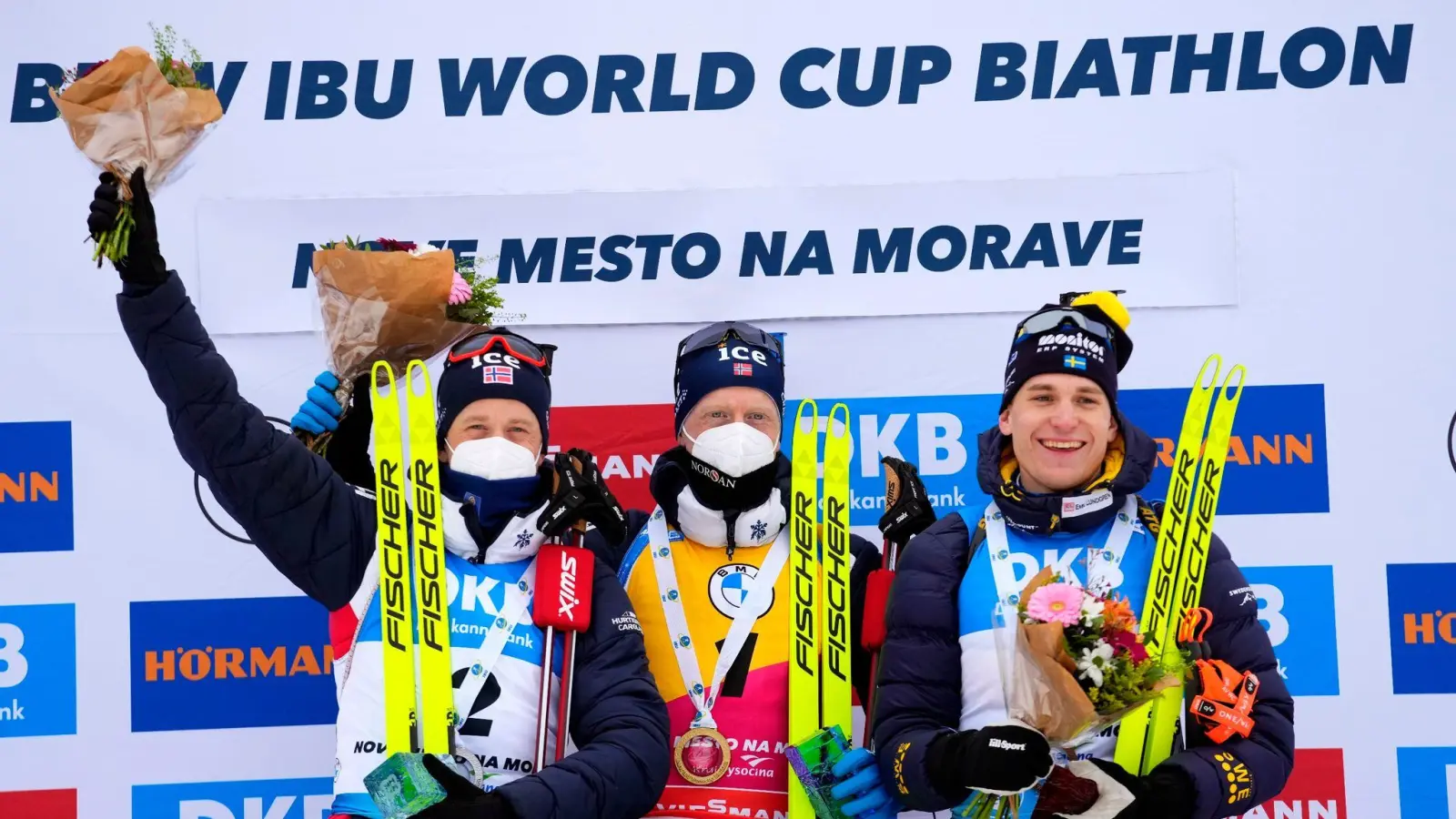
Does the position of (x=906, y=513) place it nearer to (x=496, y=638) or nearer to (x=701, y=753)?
(x=701, y=753)

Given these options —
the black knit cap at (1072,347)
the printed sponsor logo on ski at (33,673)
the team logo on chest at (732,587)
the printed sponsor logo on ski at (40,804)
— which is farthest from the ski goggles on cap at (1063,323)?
the printed sponsor logo on ski at (40,804)

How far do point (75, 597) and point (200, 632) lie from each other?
42 cm

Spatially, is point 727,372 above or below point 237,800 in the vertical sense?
above

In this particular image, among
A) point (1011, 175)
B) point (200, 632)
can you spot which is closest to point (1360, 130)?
point (1011, 175)

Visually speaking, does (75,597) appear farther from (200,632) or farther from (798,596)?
(798,596)

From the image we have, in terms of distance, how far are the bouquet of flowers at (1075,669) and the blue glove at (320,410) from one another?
1844 mm

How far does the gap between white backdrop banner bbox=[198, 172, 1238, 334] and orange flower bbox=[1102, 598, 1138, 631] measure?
1948 mm

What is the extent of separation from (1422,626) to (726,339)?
2614 mm

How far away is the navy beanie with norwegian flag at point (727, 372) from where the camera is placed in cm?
362

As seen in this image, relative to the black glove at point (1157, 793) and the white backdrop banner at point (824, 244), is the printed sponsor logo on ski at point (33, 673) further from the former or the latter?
the black glove at point (1157, 793)

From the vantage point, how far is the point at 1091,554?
10.6 feet

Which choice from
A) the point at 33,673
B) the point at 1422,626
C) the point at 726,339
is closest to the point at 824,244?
the point at 726,339

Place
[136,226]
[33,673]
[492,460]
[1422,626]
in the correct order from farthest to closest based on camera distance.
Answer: [1422,626]
[33,673]
[492,460]
[136,226]

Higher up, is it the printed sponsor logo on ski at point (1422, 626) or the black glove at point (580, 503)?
the black glove at point (580, 503)
